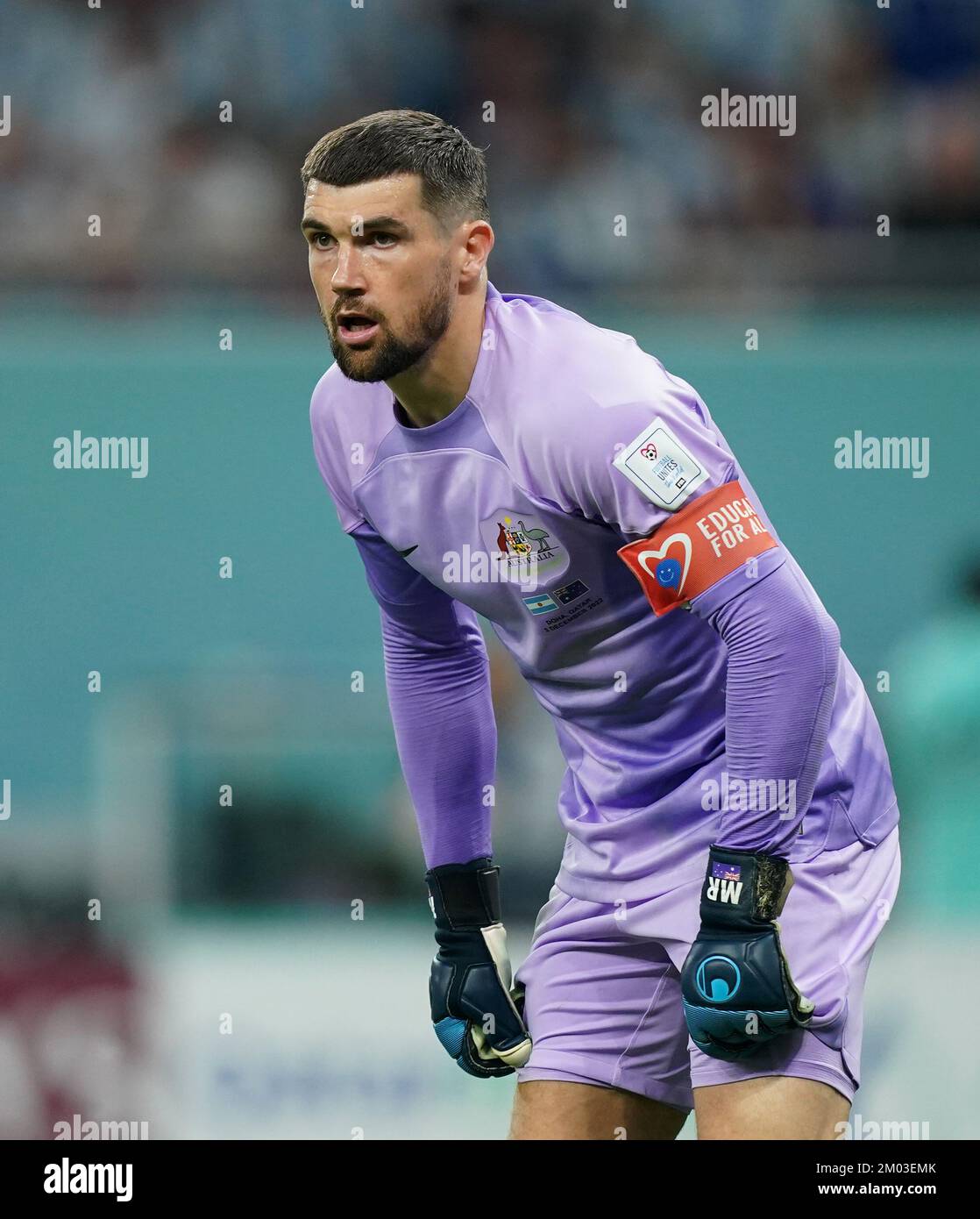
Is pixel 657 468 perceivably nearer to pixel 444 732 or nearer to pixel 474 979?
pixel 444 732

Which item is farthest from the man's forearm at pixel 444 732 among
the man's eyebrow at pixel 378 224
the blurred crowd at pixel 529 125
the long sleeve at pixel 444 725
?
the blurred crowd at pixel 529 125

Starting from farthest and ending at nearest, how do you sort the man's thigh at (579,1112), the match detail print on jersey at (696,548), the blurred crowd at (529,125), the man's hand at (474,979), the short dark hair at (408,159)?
1. the blurred crowd at (529,125)
2. the man's hand at (474,979)
3. the man's thigh at (579,1112)
4. the short dark hair at (408,159)
5. the match detail print on jersey at (696,548)

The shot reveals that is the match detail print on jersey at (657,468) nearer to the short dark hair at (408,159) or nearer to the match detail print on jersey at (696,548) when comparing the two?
the match detail print on jersey at (696,548)

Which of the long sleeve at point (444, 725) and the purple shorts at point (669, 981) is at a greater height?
the long sleeve at point (444, 725)

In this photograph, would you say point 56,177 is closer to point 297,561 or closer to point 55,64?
point 55,64

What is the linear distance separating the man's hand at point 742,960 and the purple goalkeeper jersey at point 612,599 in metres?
0.04

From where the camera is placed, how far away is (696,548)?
7.39 feet

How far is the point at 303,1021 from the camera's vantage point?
185 inches

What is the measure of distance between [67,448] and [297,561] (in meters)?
0.86

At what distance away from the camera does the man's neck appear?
2.42 meters

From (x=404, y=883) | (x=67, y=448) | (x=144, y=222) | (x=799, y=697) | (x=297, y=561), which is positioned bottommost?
(x=404, y=883)

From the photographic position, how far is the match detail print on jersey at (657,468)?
226 centimetres
